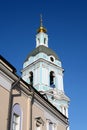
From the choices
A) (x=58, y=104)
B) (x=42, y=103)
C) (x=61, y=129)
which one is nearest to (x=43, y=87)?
(x=58, y=104)

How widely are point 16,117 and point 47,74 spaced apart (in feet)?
71.8

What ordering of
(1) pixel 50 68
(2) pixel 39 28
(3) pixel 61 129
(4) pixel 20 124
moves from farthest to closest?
1. (2) pixel 39 28
2. (1) pixel 50 68
3. (3) pixel 61 129
4. (4) pixel 20 124

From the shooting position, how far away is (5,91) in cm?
1627

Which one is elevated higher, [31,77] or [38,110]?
[31,77]

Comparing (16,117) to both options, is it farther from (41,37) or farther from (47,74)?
(41,37)

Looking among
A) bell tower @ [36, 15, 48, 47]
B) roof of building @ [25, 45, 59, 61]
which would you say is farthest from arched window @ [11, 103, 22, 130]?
bell tower @ [36, 15, 48, 47]

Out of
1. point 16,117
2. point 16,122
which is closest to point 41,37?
point 16,117

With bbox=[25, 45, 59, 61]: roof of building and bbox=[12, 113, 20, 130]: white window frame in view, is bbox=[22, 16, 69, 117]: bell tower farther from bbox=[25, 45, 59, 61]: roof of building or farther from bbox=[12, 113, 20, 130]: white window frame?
bbox=[12, 113, 20, 130]: white window frame

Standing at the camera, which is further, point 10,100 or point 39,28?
point 39,28

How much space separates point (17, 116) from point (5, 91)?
2.06 meters

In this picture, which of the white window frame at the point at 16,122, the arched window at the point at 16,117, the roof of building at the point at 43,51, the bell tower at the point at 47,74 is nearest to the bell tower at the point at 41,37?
the bell tower at the point at 47,74

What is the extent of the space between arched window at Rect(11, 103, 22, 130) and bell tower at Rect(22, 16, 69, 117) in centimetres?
1871

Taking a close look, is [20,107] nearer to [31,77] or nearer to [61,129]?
[61,129]

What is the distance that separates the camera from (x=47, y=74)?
39.1 m
